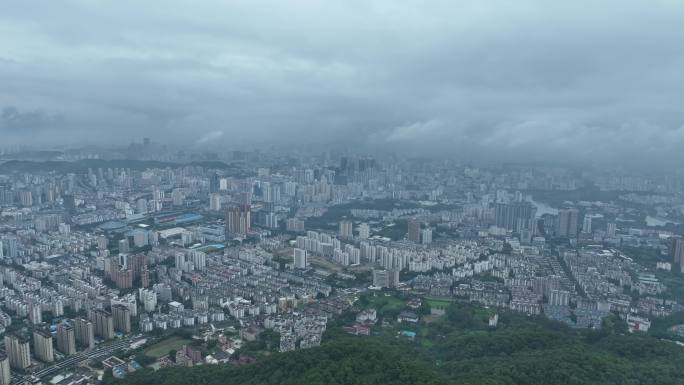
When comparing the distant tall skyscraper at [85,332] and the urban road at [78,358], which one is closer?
the urban road at [78,358]

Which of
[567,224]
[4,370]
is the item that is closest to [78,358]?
[4,370]

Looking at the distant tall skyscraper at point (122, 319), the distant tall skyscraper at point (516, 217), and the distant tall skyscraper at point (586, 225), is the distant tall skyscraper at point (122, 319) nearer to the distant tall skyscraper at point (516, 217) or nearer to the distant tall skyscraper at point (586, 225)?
the distant tall skyscraper at point (516, 217)

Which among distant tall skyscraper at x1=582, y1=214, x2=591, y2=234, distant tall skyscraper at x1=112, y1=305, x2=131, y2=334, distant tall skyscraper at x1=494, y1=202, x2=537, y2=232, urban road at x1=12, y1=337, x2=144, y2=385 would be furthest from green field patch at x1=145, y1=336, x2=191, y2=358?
distant tall skyscraper at x1=582, y1=214, x2=591, y2=234

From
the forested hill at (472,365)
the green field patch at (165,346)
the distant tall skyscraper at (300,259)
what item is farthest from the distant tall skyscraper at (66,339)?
the distant tall skyscraper at (300,259)

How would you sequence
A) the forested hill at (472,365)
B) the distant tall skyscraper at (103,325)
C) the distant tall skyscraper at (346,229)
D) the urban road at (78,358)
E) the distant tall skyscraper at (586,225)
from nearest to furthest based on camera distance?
the forested hill at (472,365) → the urban road at (78,358) → the distant tall skyscraper at (103,325) → the distant tall skyscraper at (346,229) → the distant tall skyscraper at (586,225)

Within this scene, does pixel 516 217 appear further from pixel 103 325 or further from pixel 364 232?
pixel 103 325

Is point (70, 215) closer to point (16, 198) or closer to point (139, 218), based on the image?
point (139, 218)

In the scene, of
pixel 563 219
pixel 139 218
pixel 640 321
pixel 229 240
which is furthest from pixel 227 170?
pixel 640 321
